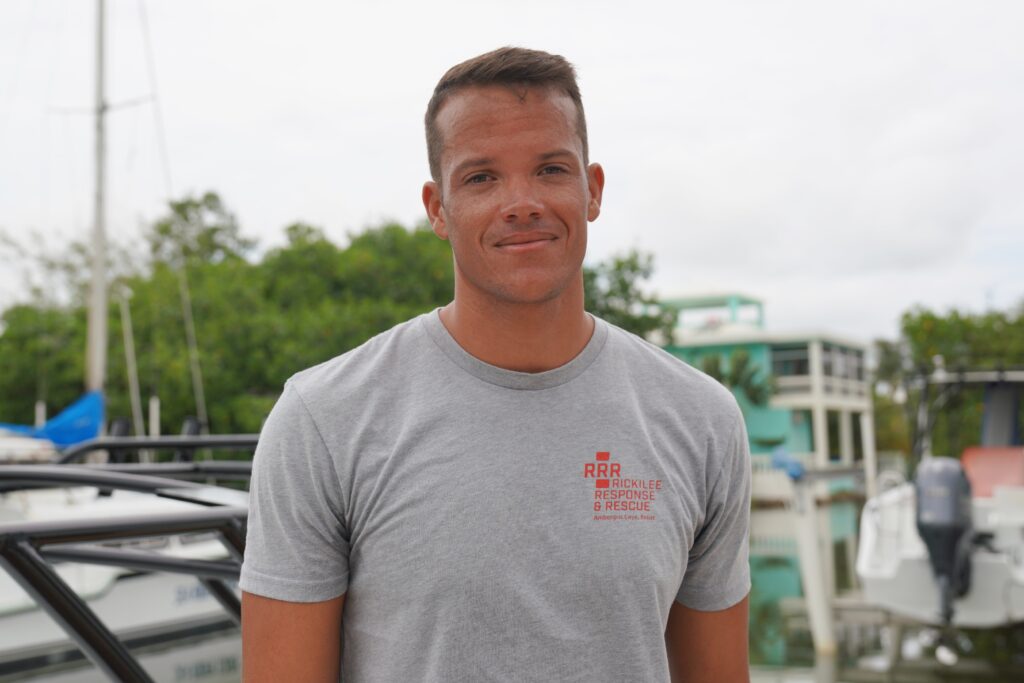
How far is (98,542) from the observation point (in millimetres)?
1578

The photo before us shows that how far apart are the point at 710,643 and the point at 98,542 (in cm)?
94

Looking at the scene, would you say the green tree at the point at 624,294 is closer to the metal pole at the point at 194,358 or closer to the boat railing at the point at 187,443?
the metal pole at the point at 194,358

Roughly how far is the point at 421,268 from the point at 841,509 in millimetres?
15028

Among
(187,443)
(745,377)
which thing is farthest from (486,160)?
(745,377)

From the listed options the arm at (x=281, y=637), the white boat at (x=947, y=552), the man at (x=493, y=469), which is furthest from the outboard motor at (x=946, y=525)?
the arm at (x=281, y=637)

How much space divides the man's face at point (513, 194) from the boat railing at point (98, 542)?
607mm

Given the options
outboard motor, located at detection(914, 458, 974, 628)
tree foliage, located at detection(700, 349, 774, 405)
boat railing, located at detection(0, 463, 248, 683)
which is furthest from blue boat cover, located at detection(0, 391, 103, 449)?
tree foliage, located at detection(700, 349, 774, 405)

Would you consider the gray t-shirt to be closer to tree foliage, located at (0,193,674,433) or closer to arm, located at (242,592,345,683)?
arm, located at (242,592,345,683)

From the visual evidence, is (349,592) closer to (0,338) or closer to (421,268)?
(421,268)

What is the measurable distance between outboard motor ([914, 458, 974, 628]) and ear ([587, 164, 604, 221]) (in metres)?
6.75

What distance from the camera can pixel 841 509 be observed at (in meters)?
29.0

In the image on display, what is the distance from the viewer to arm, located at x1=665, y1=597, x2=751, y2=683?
5.37 ft

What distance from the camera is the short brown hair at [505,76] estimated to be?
150 cm

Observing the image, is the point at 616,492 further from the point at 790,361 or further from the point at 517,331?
the point at 790,361
